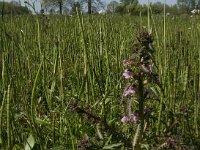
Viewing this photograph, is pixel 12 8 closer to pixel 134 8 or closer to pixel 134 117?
pixel 134 117

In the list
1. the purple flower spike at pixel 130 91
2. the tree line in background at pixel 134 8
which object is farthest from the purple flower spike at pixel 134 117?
the tree line in background at pixel 134 8

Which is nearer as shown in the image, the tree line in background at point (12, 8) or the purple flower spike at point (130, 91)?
the purple flower spike at point (130, 91)

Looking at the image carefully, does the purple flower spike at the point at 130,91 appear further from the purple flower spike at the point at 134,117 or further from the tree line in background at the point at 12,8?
the tree line in background at the point at 12,8

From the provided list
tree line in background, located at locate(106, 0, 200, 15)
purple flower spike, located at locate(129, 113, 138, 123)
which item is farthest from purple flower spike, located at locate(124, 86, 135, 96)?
tree line in background, located at locate(106, 0, 200, 15)

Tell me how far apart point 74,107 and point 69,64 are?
3.90 ft

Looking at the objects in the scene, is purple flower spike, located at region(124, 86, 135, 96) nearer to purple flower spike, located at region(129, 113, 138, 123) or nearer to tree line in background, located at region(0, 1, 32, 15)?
purple flower spike, located at region(129, 113, 138, 123)

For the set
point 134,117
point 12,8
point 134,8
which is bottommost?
point 134,117

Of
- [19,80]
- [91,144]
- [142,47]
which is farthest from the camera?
[19,80]

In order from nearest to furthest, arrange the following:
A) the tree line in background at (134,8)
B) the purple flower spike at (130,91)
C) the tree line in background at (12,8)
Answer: the purple flower spike at (130,91) → the tree line in background at (12,8) → the tree line in background at (134,8)

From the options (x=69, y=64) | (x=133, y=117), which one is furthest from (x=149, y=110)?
(x=69, y=64)

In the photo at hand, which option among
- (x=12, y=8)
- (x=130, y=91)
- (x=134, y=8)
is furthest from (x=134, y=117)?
(x=134, y=8)

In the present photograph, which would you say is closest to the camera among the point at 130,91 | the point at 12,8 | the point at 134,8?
the point at 130,91

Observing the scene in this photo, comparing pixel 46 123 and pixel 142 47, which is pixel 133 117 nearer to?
pixel 142 47

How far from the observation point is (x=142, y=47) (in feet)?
2.72
